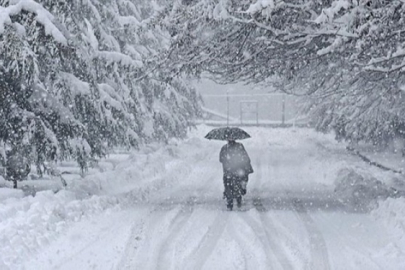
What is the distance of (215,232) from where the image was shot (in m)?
10.3

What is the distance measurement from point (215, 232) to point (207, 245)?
3.50 feet

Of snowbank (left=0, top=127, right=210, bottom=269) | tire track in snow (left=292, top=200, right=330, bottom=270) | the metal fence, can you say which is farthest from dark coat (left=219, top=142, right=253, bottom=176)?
the metal fence

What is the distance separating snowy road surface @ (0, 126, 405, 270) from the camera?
26.9ft

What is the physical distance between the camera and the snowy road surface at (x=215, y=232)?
820 centimetres

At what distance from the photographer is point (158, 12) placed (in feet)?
36.8

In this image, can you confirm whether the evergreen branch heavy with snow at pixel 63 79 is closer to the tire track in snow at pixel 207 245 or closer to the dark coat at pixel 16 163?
the dark coat at pixel 16 163

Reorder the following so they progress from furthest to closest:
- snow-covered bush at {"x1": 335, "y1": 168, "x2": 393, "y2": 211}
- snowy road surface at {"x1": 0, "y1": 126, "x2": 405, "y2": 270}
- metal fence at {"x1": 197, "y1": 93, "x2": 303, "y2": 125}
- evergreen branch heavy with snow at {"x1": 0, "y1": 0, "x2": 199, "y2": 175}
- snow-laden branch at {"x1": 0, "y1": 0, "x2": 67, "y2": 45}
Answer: metal fence at {"x1": 197, "y1": 93, "x2": 303, "y2": 125}
snow-covered bush at {"x1": 335, "y1": 168, "x2": 393, "y2": 211}
evergreen branch heavy with snow at {"x1": 0, "y1": 0, "x2": 199, "y2": 175}
snow-laden branch at {"x1": 0, "y1": 0, "x2": 67, "y2": 45}
snowy road surface at {"x1": 0, "y1": 126, "x2": 405, "y2": 270}

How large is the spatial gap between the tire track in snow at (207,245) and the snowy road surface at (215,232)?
0.05ft

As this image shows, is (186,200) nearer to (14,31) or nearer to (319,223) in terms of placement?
(319,223)

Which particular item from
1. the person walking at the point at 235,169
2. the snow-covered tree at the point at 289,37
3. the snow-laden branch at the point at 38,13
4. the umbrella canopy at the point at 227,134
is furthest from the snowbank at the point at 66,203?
the snow-covered tree at the point at 289,37

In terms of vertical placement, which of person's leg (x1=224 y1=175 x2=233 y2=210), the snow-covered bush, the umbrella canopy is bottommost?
the snow-covered bush

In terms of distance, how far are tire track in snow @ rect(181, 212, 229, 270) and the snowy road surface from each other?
0.05 feet

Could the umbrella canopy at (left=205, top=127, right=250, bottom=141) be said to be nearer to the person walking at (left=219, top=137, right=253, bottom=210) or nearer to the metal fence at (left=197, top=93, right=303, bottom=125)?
the person walking at (left=219, top=137, right=253, bottom=210)

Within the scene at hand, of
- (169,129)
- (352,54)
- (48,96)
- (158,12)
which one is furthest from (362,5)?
(169,129)
